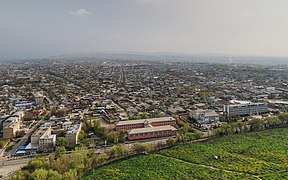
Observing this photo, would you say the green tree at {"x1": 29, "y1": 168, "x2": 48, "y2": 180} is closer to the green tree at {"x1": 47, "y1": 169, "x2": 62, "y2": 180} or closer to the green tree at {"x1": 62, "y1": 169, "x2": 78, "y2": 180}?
the green tree at {"x1": 47, "y1": 169, "x2": 62, "y2": 180}

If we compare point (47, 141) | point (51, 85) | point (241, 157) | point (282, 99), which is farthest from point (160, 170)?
point (51, 85)

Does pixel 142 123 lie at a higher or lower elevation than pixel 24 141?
higher

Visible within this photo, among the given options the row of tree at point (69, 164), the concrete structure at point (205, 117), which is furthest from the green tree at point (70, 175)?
the concrete structure at point (205, 117)

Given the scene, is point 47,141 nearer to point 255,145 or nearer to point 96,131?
point 96,131

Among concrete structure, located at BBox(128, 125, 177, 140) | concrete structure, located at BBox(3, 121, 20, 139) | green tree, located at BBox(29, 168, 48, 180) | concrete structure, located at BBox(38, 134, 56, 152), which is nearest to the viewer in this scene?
green tree, located at BBox(29, 168, 48, 180)

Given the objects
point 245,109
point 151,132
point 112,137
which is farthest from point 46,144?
point 245,109

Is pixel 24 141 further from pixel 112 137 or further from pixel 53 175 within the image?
pixel 53 175

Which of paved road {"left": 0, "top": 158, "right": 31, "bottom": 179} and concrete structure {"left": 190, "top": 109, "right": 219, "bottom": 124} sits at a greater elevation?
concrete structure {"left": 190, "top": 109, "right": 219, "bottom": 124}

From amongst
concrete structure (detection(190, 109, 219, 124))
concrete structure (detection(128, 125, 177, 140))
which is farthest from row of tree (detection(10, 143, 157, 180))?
concrete structure (detection(190, 109, 219, 124))
